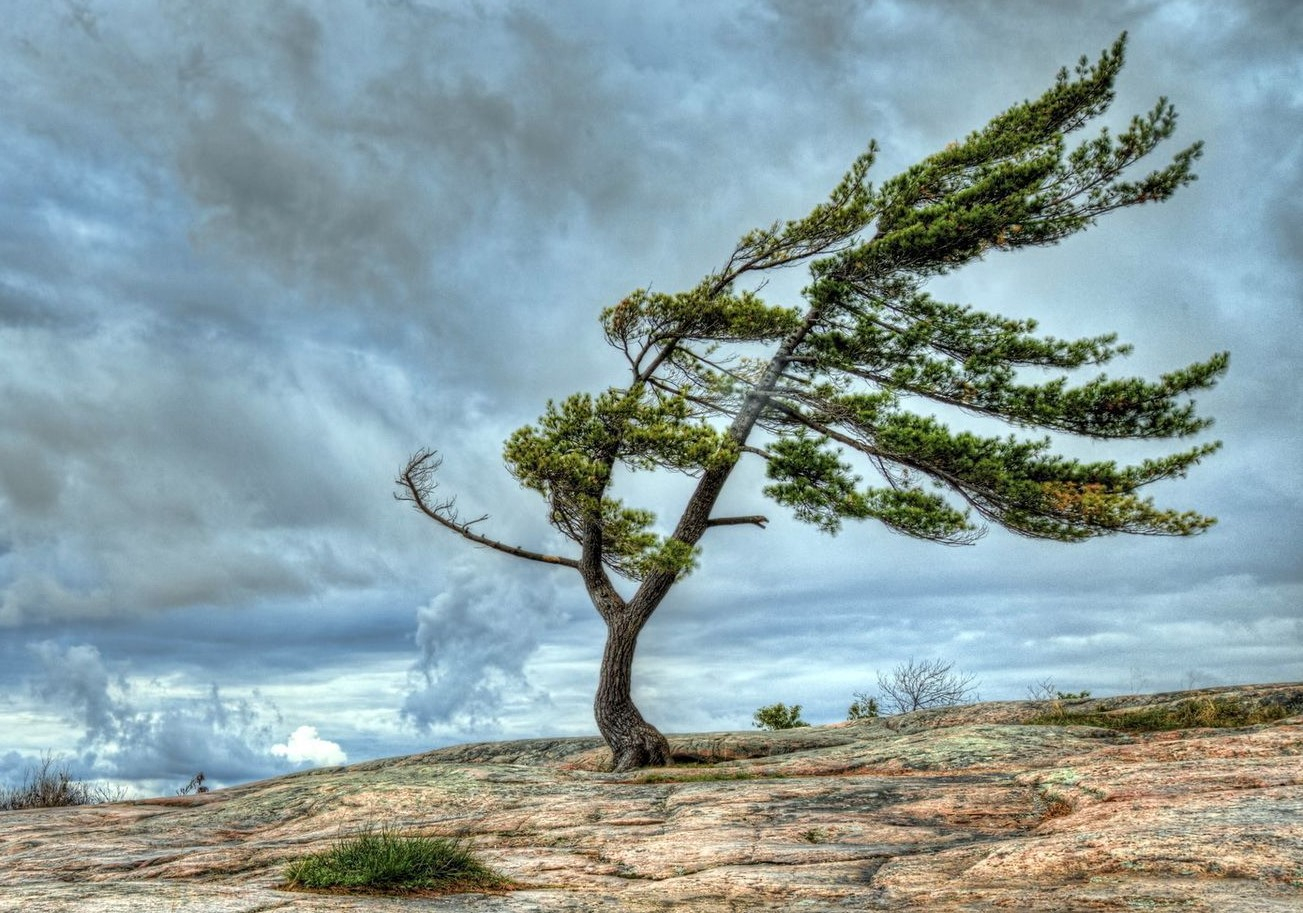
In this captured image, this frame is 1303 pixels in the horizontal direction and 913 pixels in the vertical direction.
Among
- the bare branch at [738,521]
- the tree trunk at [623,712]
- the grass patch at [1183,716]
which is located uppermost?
the bare branch at [738,521]

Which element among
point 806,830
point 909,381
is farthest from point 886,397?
point 806,830

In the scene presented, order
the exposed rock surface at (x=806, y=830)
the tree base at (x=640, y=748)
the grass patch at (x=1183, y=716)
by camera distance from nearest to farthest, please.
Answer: the exposed rock surface at (x=806, y=830), the grass patch at (x=1183, y=716), the tree base at (x=640, y=748)

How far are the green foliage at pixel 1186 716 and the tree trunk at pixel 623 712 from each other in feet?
23.8

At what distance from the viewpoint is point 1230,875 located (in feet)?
20.9

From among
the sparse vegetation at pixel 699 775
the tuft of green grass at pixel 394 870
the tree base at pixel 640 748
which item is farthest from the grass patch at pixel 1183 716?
the tuft of green grass at pixel 394 870

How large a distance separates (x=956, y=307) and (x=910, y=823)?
38.2 feet

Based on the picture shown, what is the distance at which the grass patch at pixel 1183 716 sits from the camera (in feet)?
53.1

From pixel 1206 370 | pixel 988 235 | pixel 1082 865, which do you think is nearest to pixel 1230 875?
pixel 1082 865

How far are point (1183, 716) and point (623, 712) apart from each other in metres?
9.80

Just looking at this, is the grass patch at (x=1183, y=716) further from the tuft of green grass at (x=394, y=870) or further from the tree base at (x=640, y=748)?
the tuft of green grass at (x=394, y=870)

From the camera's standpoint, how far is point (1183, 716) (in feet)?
55.6

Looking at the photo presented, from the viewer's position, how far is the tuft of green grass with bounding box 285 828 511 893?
789cm

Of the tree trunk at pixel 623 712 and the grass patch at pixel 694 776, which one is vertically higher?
the tree trunk at pixel 623 712

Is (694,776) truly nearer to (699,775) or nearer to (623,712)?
(699,775)
